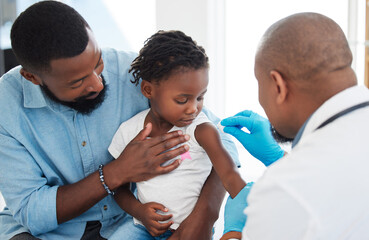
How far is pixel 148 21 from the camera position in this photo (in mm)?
2877

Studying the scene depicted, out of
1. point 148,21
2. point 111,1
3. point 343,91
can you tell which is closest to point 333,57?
point 343,91

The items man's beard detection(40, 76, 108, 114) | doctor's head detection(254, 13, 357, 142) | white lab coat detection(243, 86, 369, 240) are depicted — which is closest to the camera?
white lab coat detection(243, 86, 369, 240)

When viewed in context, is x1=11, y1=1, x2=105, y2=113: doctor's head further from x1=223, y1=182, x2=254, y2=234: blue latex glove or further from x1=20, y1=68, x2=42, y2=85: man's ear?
x1=223, y1=182, x2=254, y2=234: blue latex glove

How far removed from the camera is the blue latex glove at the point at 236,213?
1.11 metres

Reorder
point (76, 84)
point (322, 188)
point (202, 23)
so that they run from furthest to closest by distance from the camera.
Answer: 1. point (202, 23)
2. point (76, 84)
3. point (322, 188)

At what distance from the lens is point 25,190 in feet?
4.27

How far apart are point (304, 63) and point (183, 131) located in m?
0.59

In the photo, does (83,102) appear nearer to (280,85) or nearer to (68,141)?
(68,141)

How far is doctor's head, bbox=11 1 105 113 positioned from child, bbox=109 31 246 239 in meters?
0.21

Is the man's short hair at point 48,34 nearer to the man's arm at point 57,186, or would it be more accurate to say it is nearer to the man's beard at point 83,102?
the man's beard at point 83,102

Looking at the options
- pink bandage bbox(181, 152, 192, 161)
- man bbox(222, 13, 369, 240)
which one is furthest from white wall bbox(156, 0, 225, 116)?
man bbox(222, 13, 369, 240)

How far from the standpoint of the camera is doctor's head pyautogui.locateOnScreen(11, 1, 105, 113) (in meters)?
1.17

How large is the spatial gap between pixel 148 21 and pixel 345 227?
2.42m

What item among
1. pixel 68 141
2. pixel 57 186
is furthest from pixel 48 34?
pixel 57 186
